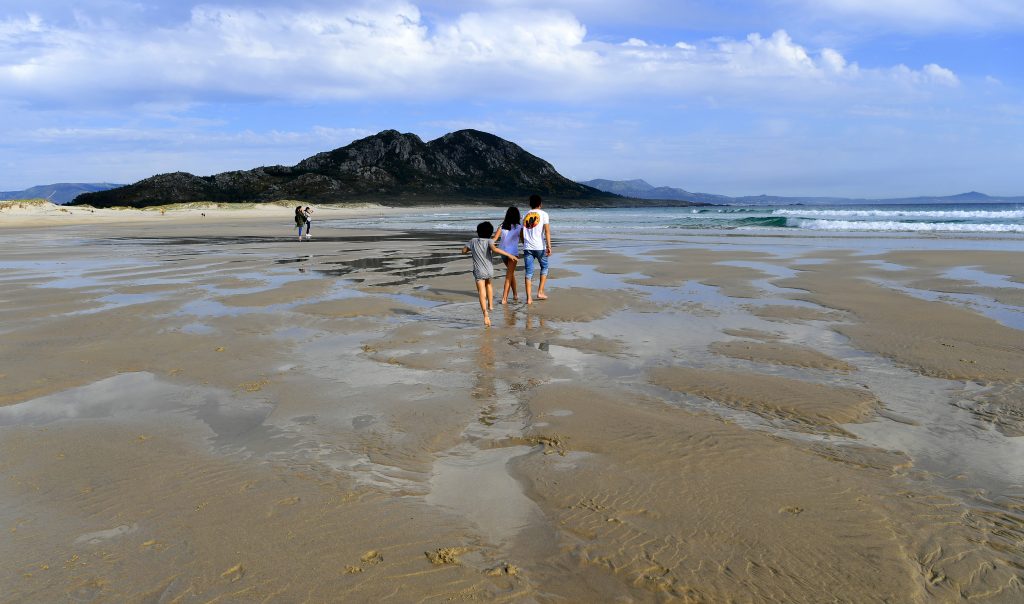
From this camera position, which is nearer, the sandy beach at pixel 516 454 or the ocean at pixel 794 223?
the sandy beach at pixel 516 454

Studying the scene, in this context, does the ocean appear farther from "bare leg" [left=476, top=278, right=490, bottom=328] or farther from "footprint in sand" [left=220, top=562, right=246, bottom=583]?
"footprint in sand" [left=220, top=562, right=246, bottom=583]

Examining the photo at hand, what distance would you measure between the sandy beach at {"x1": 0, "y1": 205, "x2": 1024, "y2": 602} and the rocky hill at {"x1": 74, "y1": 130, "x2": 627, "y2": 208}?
110 metres

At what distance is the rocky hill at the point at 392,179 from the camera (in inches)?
4918

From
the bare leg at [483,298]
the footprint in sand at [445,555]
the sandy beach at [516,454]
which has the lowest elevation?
the footprint in sand at [445,555]

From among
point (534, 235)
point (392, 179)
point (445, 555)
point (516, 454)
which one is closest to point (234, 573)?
point (445, 555)

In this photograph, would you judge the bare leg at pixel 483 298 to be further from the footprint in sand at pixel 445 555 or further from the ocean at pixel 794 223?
the ocean at pixel 794 223

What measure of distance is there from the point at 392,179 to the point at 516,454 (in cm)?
15164

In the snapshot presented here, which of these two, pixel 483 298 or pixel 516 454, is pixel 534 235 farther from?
pixel 516 454

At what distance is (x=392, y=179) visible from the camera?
5915 inches

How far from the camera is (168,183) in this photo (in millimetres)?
129125

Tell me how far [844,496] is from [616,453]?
154 cm

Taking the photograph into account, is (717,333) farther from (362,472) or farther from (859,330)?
(362,472)

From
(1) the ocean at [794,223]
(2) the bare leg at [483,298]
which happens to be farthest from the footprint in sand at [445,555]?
(1) the ocean at [794,223]

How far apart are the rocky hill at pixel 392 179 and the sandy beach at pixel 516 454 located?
10980cm
